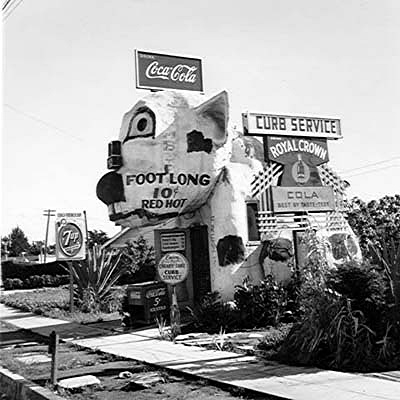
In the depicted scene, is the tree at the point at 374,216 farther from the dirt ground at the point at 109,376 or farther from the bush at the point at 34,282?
the bush at the point at 34,282

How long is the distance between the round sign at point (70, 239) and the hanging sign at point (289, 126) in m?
7.04

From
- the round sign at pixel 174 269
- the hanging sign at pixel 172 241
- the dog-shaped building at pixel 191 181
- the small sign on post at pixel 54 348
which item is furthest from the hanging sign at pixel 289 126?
the small sign on post at pixel 54 348

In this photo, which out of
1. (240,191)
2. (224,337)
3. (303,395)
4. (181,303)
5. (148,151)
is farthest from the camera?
(181,303)

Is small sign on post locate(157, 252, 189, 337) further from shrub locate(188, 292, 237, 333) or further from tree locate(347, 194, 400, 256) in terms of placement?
tree locate(347, 194, 400, 256)

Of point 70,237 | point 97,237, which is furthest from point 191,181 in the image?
point 97,237

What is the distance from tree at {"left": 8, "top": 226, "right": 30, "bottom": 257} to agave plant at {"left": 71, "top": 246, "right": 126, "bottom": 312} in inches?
2312

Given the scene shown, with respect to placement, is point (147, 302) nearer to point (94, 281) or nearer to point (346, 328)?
point (94, 281)

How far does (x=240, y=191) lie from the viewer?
44.0 feet

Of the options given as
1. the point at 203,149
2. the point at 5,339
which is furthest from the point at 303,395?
the point at 5,339

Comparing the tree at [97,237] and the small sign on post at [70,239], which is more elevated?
the tree at [97,237]

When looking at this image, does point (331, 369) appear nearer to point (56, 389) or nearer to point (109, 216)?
point (56, 389)

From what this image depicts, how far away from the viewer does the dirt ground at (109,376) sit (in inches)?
293

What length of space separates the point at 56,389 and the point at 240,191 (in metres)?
6.64

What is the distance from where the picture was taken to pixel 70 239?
18.0m
